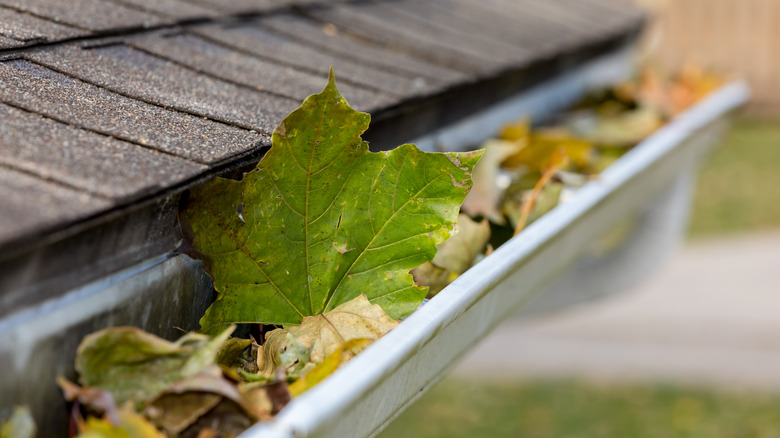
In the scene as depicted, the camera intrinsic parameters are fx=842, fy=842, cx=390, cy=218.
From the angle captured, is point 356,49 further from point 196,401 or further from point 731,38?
point 731,38

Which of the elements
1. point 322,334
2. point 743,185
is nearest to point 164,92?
point 322,334

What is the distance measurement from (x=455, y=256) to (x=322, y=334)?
376 mm

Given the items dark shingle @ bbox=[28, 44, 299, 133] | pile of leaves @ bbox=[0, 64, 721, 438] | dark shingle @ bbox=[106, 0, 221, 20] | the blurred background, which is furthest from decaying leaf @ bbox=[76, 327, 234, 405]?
the blurred background

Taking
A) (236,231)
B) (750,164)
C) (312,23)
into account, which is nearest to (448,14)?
(312,23)

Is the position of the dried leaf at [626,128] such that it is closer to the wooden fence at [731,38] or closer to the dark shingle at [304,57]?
the dark shingle at [304,57]

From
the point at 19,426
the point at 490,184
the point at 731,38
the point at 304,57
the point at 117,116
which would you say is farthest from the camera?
the point at 731,38

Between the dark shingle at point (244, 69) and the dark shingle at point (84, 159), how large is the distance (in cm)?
46

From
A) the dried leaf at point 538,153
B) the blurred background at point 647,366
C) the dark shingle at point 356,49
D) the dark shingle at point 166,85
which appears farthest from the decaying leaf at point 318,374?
the blurred background at point 647,366

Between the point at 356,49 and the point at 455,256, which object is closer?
the point at 455,256

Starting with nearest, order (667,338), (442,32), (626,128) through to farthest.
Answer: (442,32) → (626,128) → (667,338)

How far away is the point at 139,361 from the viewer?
2.66 feet

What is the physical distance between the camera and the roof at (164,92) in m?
0.74

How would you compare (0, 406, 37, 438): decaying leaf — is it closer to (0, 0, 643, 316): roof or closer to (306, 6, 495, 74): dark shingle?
(0, 0, 643, 316): roof

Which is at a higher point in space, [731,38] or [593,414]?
[731,38]
